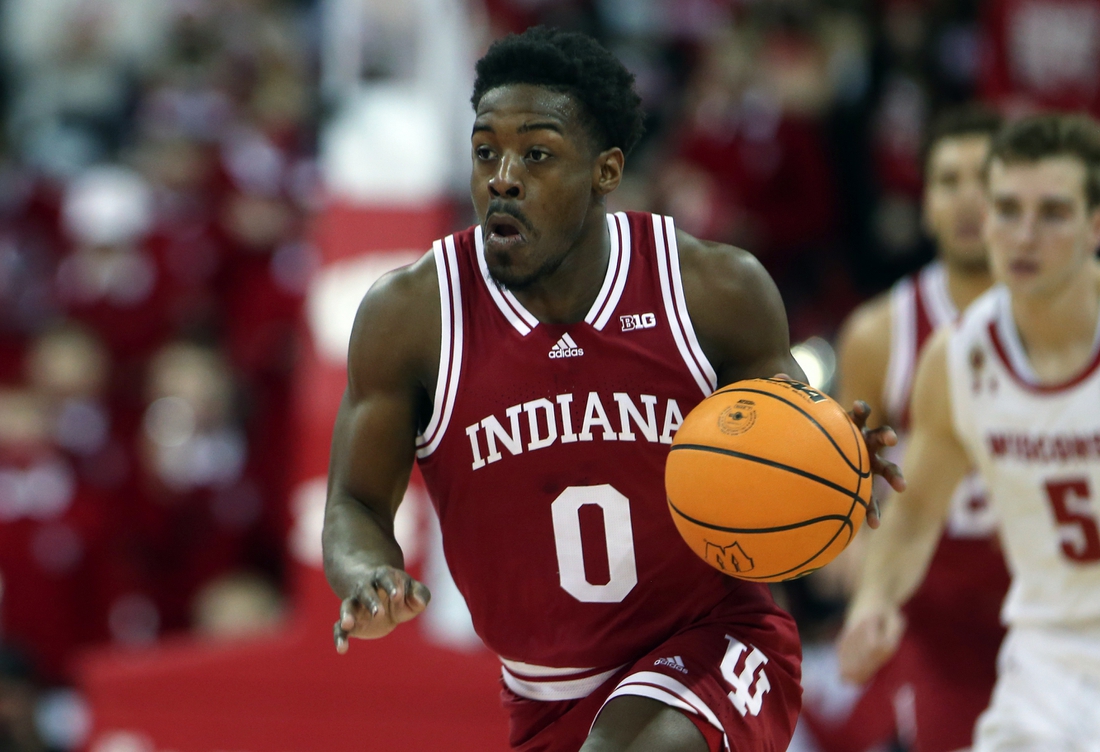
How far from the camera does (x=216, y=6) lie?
13281 millimetres

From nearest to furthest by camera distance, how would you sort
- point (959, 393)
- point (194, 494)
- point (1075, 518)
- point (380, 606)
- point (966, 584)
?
point (380, 606) < point (1075, 518) < point (959, 393) < point (966, 584) < point (194, 494)

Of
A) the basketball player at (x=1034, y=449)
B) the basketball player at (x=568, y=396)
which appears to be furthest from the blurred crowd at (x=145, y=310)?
the basketball player at (x=1034, y=449)

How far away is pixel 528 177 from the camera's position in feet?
12.4

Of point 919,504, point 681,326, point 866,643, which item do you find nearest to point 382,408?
point 681,326

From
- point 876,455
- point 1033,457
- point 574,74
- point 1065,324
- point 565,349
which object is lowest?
point 1033,457

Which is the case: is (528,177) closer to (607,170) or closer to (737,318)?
(607,170)

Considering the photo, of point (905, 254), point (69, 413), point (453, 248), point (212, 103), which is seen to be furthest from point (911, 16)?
point (453, 248)

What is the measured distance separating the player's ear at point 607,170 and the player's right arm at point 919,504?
171 cm

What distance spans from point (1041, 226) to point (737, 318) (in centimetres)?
149

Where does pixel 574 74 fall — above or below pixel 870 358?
above

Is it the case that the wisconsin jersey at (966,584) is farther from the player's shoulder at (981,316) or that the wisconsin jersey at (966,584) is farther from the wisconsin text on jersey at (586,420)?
the wisconsin text on jersey at (586,420)

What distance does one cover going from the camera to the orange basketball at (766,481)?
3.58 metres

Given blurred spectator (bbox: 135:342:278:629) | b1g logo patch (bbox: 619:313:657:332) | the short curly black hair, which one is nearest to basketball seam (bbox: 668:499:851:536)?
b1g logo patch (bbox: 619:313:657:332)

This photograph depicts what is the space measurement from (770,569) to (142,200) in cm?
891
